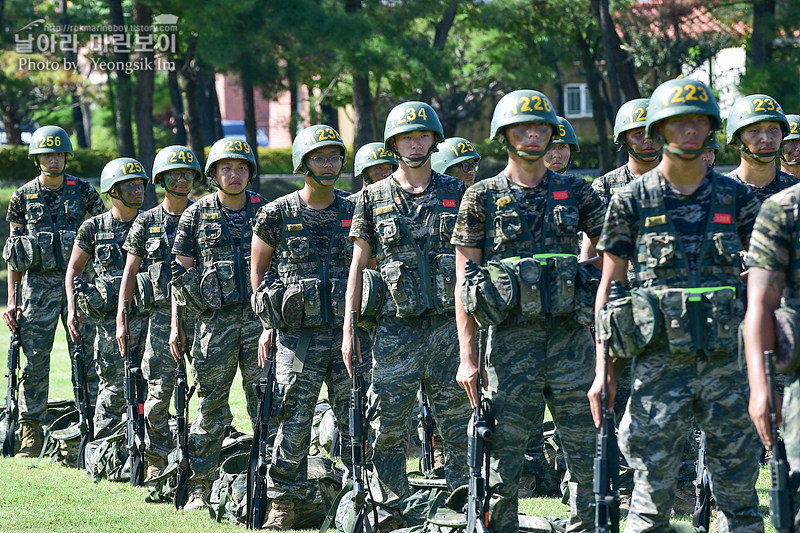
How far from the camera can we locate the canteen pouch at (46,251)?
38.2ft

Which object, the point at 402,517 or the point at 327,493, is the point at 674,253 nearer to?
the point at 402,517

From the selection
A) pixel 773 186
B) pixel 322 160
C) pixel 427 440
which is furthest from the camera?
pixel 427 440

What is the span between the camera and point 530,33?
27.9 meters

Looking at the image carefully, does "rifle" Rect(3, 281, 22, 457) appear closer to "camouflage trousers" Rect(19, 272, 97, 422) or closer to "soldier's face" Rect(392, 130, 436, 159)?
"camouflage trousers" Rect(19, 272, 97, 422)

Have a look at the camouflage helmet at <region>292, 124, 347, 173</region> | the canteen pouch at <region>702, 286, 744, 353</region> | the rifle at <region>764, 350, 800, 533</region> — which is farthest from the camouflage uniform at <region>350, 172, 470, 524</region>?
the rifle at <region>764, 350, 800, 533</region>

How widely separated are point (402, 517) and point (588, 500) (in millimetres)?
1516

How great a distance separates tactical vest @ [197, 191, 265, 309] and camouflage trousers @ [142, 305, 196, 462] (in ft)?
3.36

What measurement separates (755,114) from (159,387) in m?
5.23

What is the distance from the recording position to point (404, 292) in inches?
281

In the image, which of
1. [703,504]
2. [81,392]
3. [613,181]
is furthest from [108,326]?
[703,504]

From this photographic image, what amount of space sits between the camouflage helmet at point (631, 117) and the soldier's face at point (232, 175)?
9.55 ft

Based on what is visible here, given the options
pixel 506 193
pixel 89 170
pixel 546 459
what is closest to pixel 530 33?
pixel 89 170

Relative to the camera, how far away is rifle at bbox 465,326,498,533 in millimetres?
6133

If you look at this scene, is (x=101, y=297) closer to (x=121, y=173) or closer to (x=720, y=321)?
(x=121, y=173)
